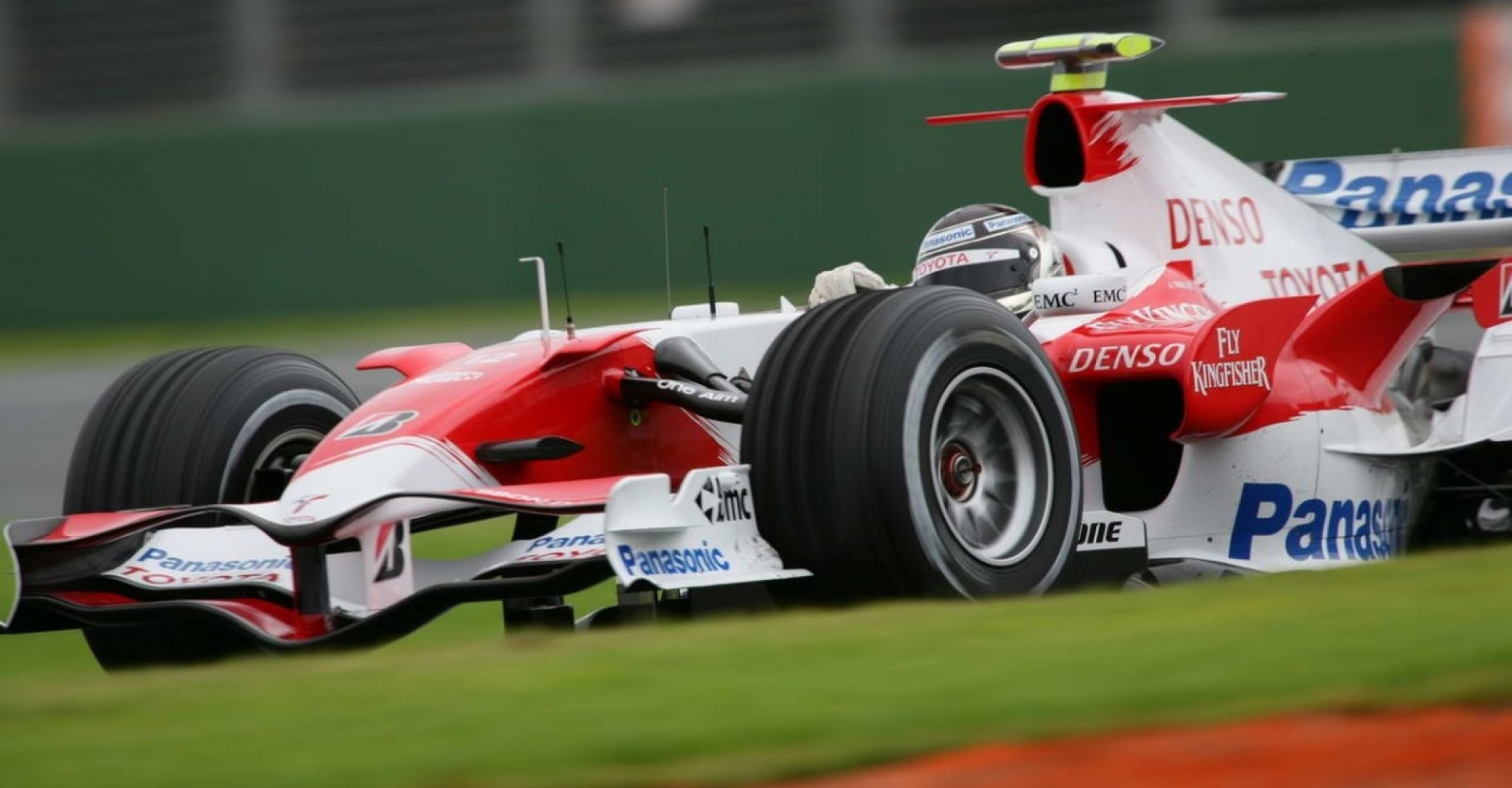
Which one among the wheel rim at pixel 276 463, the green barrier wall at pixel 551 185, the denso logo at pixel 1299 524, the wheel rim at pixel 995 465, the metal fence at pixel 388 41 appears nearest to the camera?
the wheel rim at pixel 995 465

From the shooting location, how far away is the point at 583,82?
18.8 metres

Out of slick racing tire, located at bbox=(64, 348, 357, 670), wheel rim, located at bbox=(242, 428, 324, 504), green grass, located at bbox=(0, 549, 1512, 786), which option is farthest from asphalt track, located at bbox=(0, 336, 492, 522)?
green grass, located at bbox=(0, 549, 1512, 786)

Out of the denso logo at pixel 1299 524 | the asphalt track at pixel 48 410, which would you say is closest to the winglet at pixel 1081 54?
the denso logo at pixel 1299 524

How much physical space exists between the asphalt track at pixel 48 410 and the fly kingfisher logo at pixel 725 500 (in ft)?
23.9

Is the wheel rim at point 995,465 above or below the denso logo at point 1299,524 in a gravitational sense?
above

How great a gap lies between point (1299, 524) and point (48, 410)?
1075 cm

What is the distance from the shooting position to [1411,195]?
28.6 feet

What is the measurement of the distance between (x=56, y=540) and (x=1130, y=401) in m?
3.25

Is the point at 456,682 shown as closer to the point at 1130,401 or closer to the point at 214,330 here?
the point at 1130,401

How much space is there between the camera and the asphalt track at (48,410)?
12953 mm

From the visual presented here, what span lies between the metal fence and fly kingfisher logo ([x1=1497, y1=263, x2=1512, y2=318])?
10.6m

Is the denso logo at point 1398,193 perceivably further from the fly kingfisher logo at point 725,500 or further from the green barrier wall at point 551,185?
the green barrier wall at point 551,185

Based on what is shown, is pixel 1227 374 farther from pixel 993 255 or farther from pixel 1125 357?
pixel 993 255

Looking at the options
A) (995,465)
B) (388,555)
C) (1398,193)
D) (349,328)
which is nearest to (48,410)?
(349,328)
